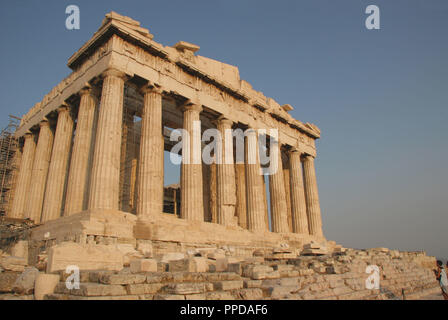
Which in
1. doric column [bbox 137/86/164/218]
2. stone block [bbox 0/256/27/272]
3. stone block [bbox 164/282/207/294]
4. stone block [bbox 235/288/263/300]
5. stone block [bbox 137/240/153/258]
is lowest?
stone block [bbox 235/288/263/300]

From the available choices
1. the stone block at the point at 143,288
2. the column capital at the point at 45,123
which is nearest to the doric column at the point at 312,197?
the column capital at the point at 45,123

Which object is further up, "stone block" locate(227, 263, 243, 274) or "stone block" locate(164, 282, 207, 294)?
"stone block" locate(227, 263, 243, 274)

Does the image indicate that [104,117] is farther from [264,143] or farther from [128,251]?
[264,143]

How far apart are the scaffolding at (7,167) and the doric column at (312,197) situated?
76.6ft

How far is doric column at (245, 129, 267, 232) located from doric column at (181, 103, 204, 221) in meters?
4.62

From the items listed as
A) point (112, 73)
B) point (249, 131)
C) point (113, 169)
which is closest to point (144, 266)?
point (113, 169)

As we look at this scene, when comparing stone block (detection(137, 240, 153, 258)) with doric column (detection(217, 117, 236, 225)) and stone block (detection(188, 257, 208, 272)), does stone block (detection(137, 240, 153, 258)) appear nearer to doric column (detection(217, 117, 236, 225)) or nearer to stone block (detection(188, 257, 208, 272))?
stone block (detection(188, 257, 208, 272))

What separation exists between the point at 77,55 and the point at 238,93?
10035 millimetres

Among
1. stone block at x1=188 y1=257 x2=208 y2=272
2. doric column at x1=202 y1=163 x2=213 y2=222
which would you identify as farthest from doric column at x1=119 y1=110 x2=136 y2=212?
stone block at x1=188 y1=257 x2=208 y2=272

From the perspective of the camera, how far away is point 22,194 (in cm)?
2164

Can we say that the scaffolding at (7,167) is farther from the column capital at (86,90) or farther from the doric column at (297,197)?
the doric column at (297,197)

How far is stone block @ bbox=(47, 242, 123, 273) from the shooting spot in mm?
7984

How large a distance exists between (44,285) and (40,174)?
16.2 m
